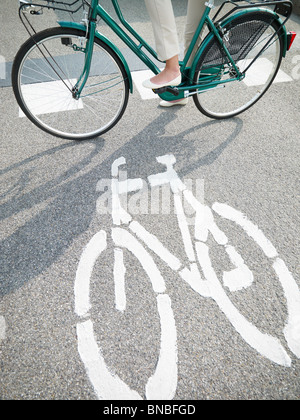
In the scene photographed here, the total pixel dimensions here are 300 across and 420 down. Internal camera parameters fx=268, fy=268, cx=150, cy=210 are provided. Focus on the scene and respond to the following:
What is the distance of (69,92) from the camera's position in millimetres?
3168

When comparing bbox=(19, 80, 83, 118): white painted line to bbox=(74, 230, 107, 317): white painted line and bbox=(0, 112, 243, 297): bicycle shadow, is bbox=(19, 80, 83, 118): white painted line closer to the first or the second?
bbox=(0, 112, 243, 297): bicycle shadow

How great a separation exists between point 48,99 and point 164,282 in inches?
97.6

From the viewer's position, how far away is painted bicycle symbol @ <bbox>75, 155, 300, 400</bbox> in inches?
57.2

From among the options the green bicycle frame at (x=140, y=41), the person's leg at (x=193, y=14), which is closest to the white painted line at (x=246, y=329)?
the green bicycle frame at (x=140, y=41)

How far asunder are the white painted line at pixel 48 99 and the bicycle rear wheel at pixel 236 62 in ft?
4.64

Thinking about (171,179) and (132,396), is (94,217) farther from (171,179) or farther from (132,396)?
(132,396)

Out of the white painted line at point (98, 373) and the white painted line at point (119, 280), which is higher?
the white painted line at point (119, 280)

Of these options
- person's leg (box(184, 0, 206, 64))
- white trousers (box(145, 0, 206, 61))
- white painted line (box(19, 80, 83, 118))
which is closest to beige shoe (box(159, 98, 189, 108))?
person's leg (box(184, 0, 206, 64))

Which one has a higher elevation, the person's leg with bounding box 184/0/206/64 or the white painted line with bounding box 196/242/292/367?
the person's leg with bounding box 184/0/206/64

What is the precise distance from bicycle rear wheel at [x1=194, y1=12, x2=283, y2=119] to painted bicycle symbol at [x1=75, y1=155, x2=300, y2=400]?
1.07 meters

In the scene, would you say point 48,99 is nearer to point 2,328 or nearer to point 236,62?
point 236,62

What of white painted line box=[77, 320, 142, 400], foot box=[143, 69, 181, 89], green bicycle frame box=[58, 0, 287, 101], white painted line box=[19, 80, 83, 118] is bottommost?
white painted line box=[77, 320, 142, 400]

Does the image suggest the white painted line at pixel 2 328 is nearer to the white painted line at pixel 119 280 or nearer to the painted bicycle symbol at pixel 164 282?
the painted bicycle symbol at pixel 164 282

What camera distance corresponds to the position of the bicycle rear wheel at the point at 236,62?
2.25m
